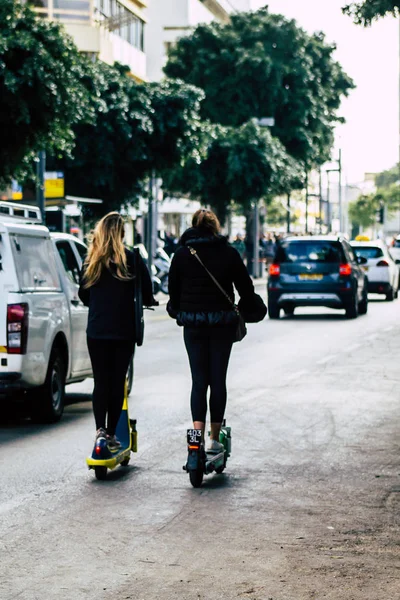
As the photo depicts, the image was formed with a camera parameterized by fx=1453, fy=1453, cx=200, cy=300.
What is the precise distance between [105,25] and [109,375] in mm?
46965

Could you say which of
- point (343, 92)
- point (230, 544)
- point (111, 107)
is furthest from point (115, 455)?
point (343, 92)

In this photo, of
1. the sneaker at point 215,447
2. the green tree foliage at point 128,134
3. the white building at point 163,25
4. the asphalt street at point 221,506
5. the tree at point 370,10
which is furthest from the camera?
the white building at point 163,25

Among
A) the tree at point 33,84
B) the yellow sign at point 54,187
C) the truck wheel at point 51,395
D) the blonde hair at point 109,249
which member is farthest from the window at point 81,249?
the yellow sign at point 54,187

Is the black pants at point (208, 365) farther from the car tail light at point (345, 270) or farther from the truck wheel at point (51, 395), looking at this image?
the car tail light at point (345, 270)

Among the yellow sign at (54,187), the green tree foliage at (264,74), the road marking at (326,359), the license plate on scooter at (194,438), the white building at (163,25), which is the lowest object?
the road marking at (326,359)

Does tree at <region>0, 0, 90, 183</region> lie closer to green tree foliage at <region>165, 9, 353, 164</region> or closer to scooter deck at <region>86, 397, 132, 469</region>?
scooter deck at <region>86, 397, 132, 469</region>

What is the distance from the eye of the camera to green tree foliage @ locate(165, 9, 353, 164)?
2311 inches

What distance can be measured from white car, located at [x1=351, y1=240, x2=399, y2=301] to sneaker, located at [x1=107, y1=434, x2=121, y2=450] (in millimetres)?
28955

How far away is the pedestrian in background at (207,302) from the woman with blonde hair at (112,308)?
0.36 meters

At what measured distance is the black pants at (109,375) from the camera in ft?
30.9

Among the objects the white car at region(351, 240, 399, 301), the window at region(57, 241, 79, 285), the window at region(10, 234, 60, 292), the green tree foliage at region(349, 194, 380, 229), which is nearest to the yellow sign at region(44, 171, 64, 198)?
the white car at region(351, 240, 399, 301)

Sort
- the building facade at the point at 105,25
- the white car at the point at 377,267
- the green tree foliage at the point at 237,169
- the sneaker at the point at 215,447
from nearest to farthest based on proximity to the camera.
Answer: the sneaker at the point at 215,447, the white car at the point at 377,267, the building facade at the point at 105,25, the green tree foliage at the point at 237,169

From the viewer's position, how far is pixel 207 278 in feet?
29.9

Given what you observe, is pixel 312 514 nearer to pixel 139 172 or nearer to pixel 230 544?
pixel 230 544
